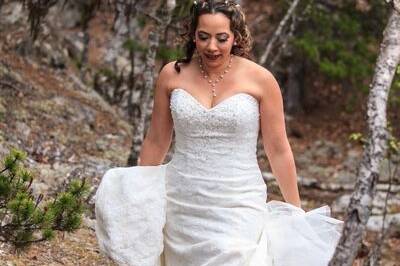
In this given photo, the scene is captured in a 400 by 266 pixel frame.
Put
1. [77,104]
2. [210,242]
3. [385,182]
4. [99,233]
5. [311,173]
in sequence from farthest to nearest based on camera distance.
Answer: [311,173] → [385,182] → [77,104] → [99,233] → [210,242]

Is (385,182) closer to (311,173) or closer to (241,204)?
(311,173)

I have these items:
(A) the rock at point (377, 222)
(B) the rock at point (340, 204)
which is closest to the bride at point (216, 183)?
(A) the rock at point (377, 222)

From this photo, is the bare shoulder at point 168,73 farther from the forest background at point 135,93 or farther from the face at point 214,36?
the forest background at point 135,93

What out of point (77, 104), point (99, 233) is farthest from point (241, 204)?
point (77, 104)

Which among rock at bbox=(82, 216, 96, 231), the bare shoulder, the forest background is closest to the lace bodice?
the bare shoulder

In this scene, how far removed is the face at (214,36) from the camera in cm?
426

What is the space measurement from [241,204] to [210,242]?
0.93 ft

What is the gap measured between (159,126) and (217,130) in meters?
0.46

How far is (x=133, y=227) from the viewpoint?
4.52 meters

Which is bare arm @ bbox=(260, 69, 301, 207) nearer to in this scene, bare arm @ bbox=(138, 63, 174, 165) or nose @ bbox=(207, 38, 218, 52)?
nose @ bbox=(207, 38, 218, 52)

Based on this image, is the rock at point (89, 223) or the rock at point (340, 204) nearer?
the rock at point (89, 223)

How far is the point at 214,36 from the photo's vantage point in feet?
14.0

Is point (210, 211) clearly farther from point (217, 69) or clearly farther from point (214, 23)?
point (214, 23)

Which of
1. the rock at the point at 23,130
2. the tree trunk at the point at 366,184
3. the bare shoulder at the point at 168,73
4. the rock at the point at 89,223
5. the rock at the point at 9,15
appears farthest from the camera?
the rock at the point at 9,15
